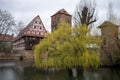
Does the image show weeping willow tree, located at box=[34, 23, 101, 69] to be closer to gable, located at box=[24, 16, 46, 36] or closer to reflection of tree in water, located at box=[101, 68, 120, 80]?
reflection of tree in water, located at box=[101, 68, 120, 80]

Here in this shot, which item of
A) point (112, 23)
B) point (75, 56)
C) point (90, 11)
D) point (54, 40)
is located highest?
point (90, 11)

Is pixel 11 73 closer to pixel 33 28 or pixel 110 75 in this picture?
pixel 110 75

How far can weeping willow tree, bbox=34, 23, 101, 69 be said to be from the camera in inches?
608

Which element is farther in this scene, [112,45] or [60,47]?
[112,45]

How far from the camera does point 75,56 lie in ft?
51.3

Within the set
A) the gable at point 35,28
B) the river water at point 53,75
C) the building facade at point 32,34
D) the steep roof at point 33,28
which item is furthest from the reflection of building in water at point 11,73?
the gable at point 35,28

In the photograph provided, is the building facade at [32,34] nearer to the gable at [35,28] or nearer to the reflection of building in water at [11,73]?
the gable at [35,28]

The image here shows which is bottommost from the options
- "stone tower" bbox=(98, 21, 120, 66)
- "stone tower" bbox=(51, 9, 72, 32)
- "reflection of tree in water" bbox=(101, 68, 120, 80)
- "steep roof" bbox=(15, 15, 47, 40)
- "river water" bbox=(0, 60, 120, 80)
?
"reflection of tree in water" bbox=(101, 68, 120, 80)

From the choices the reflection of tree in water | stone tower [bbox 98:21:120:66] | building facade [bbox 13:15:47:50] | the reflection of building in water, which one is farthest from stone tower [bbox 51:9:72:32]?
the reflection of tree in water

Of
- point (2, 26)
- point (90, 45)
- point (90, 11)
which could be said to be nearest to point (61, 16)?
point (2, 26)

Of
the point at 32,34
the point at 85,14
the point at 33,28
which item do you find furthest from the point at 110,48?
the point at 33,28

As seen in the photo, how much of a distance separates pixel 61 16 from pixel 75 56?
94.4 feet

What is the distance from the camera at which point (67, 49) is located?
15.6m

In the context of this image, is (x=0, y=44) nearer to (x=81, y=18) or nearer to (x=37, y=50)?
(x=81, y=18)
